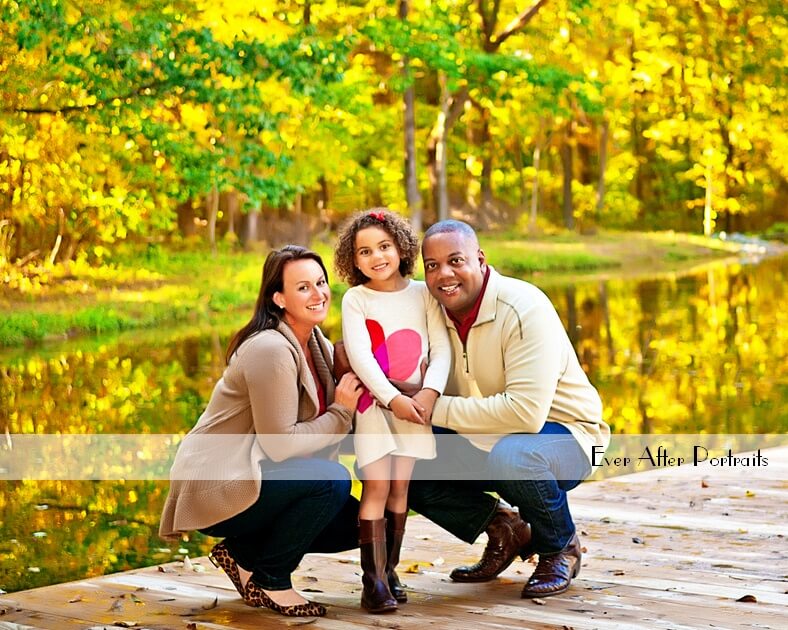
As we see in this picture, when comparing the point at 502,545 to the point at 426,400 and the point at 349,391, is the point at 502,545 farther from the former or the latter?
the point at 349,391

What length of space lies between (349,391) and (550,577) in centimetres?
78

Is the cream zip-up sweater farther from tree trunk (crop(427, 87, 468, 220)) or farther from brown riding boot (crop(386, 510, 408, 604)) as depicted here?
tree trunk (crop(427, 87, 468, 220))

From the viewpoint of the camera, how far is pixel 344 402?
386 centimetres

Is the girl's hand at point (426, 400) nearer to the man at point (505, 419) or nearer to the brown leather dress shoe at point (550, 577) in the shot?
the man at point (505, 419)

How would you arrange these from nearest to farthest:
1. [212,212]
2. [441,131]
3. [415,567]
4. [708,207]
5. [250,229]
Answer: [415,567]
[212,212]
[250,229]
[441,131]
[708,207]

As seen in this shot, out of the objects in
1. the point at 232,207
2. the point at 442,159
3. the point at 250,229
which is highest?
the point at 442,159

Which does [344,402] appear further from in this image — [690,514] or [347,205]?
[347,205]

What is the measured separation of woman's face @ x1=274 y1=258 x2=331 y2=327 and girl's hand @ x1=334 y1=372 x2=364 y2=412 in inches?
7.3

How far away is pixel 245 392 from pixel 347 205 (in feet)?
88.0

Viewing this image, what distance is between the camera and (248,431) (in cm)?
381

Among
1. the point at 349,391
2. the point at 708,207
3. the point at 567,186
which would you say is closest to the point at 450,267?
the point at 349,391

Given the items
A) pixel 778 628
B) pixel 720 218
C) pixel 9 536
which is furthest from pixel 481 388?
pixel 720 218

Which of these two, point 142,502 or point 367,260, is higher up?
point 367,260

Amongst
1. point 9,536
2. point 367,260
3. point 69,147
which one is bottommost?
point 9,536
